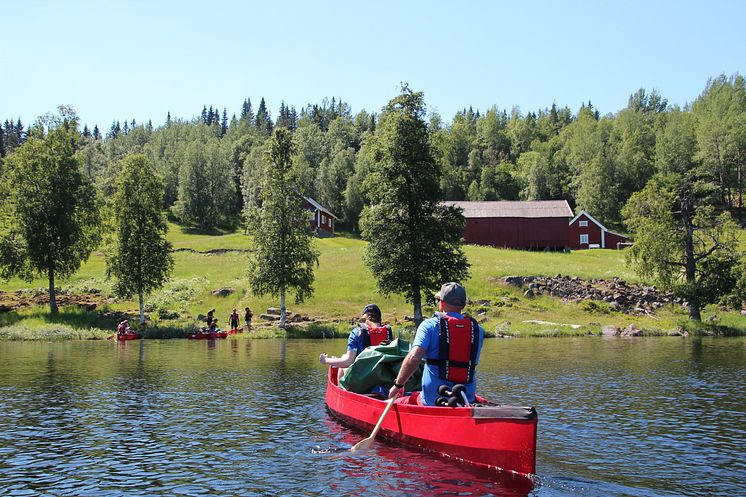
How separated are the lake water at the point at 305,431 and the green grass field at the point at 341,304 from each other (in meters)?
17.7

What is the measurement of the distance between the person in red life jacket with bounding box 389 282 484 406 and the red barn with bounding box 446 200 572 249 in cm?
8645

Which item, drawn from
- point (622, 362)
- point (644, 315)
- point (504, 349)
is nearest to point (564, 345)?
point (504, 349)

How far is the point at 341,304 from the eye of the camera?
58375mm

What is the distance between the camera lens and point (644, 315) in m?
56.7

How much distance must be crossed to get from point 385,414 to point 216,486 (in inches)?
160

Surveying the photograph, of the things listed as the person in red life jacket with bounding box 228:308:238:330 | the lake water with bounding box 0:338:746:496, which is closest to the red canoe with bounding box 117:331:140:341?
the person in red life jacket with bounding box 228:308:238:330

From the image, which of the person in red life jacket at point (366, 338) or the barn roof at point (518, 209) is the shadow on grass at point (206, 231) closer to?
the barn roof at point (518, 209)

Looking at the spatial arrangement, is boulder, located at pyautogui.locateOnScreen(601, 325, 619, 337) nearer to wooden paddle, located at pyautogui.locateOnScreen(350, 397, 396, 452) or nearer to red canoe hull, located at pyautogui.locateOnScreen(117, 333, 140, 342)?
red canoe hull, located at pyautogui.locateOnScreen(117, 333, 140, 342)

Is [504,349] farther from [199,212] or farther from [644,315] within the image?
[199,212]

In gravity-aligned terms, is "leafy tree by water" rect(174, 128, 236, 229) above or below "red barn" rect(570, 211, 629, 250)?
above

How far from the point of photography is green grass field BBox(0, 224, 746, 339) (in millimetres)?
51094

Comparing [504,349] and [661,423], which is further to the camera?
[504,349]

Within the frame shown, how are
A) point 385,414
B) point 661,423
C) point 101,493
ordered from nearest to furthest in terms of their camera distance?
point 101,493, point 385,414, point 661,423

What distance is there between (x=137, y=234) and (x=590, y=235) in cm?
7671
